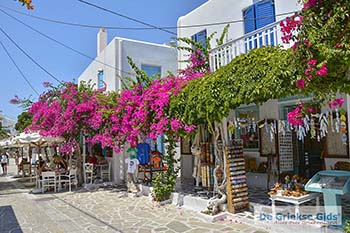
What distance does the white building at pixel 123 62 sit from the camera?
16.4m

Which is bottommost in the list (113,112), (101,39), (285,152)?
(285,152)

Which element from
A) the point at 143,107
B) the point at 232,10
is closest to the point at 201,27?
the point at 232,10

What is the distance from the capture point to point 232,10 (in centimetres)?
1291

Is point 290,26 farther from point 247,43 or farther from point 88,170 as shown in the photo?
point 88,170

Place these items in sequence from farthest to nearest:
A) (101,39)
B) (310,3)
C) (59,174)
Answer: (101,39) < (59,174) < (310,3)

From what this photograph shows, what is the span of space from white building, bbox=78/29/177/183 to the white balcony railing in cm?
684

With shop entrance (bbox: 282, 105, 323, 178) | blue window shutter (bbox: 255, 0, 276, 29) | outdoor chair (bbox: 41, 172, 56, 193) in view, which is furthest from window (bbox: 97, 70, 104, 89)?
shop entrance (bbox: 282, 105, 323, 178)

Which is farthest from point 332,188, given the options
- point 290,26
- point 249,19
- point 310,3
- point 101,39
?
point 101,39

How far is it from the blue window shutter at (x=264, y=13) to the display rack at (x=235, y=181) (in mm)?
5721

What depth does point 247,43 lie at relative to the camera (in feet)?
26.5

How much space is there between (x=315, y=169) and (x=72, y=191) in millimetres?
10591

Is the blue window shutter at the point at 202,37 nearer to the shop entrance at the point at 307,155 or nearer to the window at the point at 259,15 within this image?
the window at the point at 259,15

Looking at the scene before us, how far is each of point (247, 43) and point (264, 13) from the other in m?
4.33

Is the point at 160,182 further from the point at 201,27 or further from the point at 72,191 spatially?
the point at 201,27
